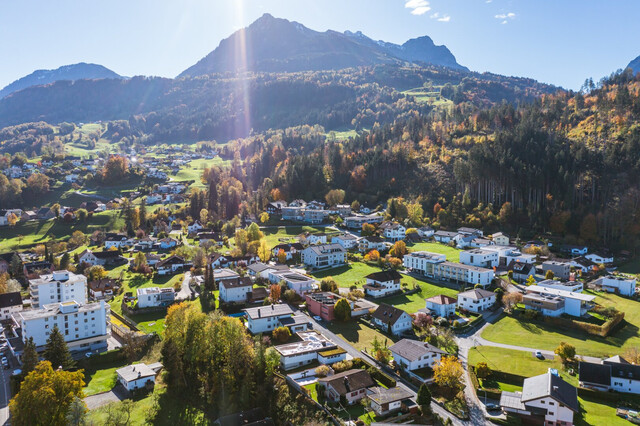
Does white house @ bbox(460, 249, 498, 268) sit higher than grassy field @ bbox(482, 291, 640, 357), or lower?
higher

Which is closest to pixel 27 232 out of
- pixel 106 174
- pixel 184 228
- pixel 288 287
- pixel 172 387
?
pixel 184 228

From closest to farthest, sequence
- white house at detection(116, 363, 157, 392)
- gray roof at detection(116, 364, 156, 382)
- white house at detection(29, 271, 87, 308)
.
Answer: white house at detection(116, 363, 157, 392), gray roof at detection(116, 364, 156, 382), white house at detection(29, 271, 87, 308)

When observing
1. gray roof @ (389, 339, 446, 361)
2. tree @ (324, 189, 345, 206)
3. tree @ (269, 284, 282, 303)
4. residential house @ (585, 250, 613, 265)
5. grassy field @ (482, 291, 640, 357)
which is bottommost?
grassy field @ (482, 291, 640, 357)

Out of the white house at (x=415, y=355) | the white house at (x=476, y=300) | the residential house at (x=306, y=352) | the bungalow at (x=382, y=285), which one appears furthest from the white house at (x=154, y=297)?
the white house at (x=476, y=300)

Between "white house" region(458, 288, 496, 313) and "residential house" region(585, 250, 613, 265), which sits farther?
"residential house" region(585, 250, 613, 265)

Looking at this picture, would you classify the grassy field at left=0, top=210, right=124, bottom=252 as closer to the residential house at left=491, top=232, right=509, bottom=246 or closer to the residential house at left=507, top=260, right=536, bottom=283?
the residential house at left=491, top=232, right=509, bottom=246

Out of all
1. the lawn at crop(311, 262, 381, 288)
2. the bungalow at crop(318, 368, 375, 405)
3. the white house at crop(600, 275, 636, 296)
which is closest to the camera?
the bungalow at crop(318, 368, 375, 405)

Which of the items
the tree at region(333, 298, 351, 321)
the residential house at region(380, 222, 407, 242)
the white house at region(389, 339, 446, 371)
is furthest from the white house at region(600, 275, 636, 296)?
the tree at region(333, 298, 351, 321)

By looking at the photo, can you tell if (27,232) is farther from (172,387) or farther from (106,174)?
(172,387)
